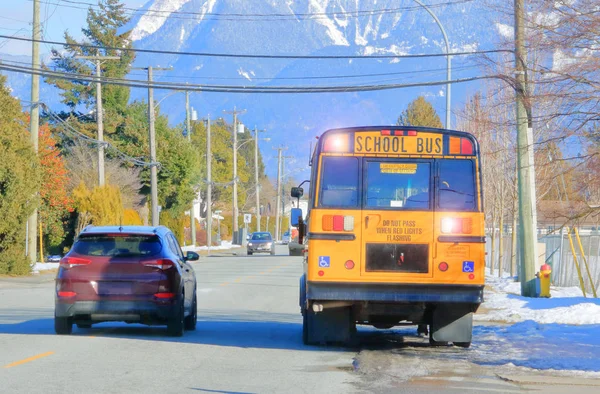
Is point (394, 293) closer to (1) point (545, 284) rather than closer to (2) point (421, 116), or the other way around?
(1) point (545, 284)

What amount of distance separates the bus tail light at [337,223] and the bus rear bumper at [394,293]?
0.75 m

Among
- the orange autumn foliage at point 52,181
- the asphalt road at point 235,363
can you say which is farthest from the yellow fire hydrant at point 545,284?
the orange autumn foliage at point 52,181

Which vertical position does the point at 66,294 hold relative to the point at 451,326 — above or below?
above

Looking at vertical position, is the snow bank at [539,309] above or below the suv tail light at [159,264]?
below

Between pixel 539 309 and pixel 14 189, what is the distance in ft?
62.0

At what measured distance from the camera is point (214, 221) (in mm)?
104312

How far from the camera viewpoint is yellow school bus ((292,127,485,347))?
42.8 ft

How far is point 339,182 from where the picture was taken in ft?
43.7

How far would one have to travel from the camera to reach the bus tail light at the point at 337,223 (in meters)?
13.1

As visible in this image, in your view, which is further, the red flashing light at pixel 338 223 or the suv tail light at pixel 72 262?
the suv tail light at pixel 72 262

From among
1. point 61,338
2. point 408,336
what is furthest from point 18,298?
point 408,336

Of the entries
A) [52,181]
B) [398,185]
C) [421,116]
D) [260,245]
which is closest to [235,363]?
[398,185]

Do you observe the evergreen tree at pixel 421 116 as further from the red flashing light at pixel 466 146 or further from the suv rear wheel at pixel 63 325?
the red flashing light at pixel 466 146

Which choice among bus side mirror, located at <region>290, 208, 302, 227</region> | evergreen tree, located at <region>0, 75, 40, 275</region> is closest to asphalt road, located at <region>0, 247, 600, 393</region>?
bus side mirror, located at <region>290, 208, 302, 227</region>
